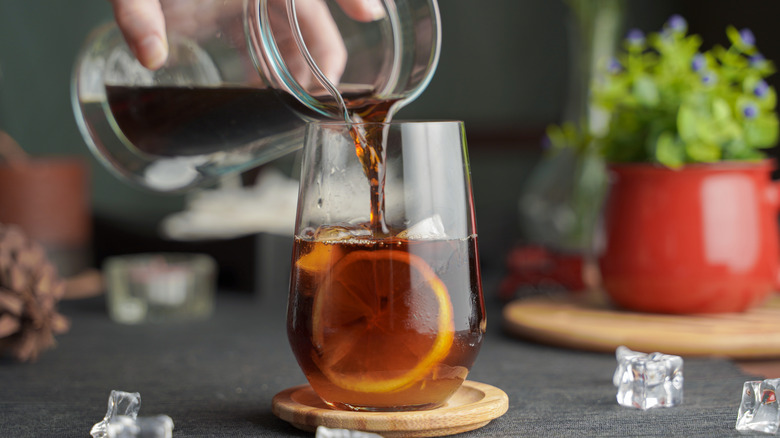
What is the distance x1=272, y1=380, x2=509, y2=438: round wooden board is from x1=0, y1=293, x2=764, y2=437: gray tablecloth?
0.02m

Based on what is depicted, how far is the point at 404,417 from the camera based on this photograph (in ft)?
2.24

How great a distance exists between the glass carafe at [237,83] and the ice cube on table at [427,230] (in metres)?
0.13

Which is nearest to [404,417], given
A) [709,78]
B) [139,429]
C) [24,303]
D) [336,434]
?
[336,434]

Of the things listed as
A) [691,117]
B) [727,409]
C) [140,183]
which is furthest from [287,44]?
[691,117]

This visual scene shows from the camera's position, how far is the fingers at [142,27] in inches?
32.8

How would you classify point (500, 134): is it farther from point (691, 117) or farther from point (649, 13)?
point (691, 117)

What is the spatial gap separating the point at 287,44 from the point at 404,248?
197 mm

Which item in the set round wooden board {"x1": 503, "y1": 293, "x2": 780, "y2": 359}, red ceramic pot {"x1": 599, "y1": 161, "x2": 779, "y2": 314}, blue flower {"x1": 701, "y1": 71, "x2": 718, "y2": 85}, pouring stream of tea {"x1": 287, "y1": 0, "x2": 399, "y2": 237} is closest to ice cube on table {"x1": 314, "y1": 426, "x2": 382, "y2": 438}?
pouring stream of tea {"x1": 287, "y1": 0, "x2": 399, "y2": 237}

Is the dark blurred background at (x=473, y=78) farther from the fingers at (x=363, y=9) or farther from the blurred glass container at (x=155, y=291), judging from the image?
the fingers at (x=363, y=9)

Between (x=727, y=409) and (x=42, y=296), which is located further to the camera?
(x=42, y=296)

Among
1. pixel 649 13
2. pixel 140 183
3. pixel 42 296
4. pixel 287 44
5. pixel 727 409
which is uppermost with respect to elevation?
pixel 649 13

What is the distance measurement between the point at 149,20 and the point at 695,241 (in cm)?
72

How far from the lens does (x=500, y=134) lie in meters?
3.15

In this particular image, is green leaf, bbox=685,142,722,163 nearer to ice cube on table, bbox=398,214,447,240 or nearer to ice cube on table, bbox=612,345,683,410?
ice cube on table, bbox=612,345,683,410
